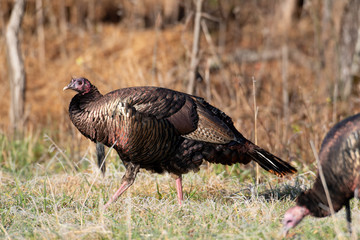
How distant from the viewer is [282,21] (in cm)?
1078

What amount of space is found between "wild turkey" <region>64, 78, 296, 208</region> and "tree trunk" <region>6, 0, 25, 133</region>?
9.48 feet

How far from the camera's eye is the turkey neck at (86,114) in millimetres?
3846

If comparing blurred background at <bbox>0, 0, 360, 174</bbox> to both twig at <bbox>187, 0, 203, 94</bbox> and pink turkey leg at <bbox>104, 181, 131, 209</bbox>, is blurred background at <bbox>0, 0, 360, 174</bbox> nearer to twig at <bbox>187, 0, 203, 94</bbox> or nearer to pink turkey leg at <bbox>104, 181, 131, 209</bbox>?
twig at <bbox>187, 0, 203, 94</bbox>

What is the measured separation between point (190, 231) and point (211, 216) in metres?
0.30

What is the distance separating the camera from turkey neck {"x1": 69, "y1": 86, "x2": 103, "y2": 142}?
385 cm

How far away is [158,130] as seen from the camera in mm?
3842

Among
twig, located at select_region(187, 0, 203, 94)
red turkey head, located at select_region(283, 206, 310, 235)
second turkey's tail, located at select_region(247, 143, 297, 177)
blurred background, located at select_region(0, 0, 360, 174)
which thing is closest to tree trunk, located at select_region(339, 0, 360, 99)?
blurred background, located at select_region(0, 0, 360, 174)

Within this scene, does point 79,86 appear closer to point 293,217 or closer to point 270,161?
point 270,161

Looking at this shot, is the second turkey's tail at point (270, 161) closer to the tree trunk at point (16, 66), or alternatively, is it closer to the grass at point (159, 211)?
the grass at point (159, 211)

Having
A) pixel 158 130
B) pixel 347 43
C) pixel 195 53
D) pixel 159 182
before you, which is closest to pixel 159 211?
pixel 158 130

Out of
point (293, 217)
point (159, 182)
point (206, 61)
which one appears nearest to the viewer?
point (293, 217)

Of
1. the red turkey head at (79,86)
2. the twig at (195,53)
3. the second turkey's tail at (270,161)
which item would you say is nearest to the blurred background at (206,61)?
the twig at (195,53)

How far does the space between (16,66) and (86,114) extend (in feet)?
10.4

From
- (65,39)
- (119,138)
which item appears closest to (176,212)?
(119,138)
